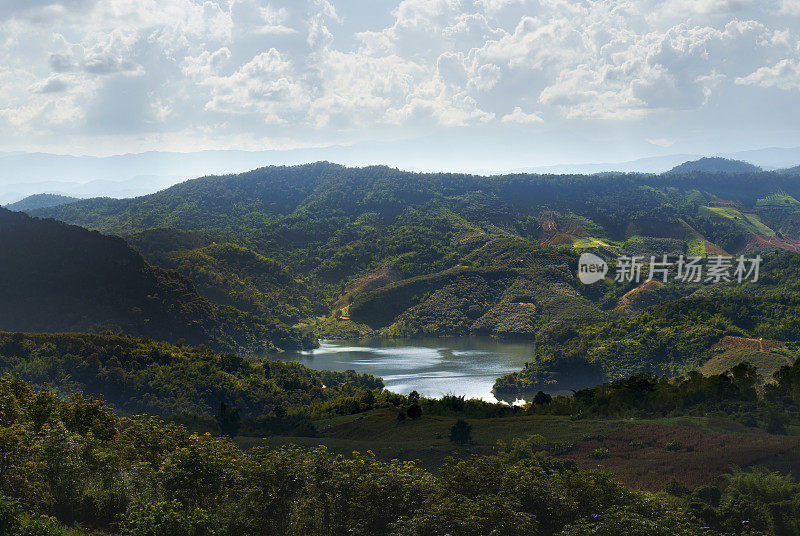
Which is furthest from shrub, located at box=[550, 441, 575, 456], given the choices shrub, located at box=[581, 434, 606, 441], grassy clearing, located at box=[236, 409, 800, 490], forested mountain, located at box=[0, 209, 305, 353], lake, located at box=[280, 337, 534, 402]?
forested mountain, located at box=[0, 209, 305, 353]

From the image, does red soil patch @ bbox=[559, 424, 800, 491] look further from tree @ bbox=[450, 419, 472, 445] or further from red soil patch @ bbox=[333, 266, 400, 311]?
red soil patch @ bbox=[333, 266, 400, 311]

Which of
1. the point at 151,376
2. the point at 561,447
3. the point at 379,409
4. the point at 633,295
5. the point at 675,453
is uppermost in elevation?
the point at 633,295

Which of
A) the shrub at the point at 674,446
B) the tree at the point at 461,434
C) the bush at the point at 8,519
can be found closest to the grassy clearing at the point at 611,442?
the shrub at the point at 674,446

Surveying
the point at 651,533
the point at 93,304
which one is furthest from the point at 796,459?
the point at 93,304

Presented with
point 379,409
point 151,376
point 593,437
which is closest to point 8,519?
point 593,437

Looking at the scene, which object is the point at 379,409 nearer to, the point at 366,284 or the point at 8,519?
the point at 8,519

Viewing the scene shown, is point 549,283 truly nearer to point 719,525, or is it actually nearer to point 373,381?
point 373,381
